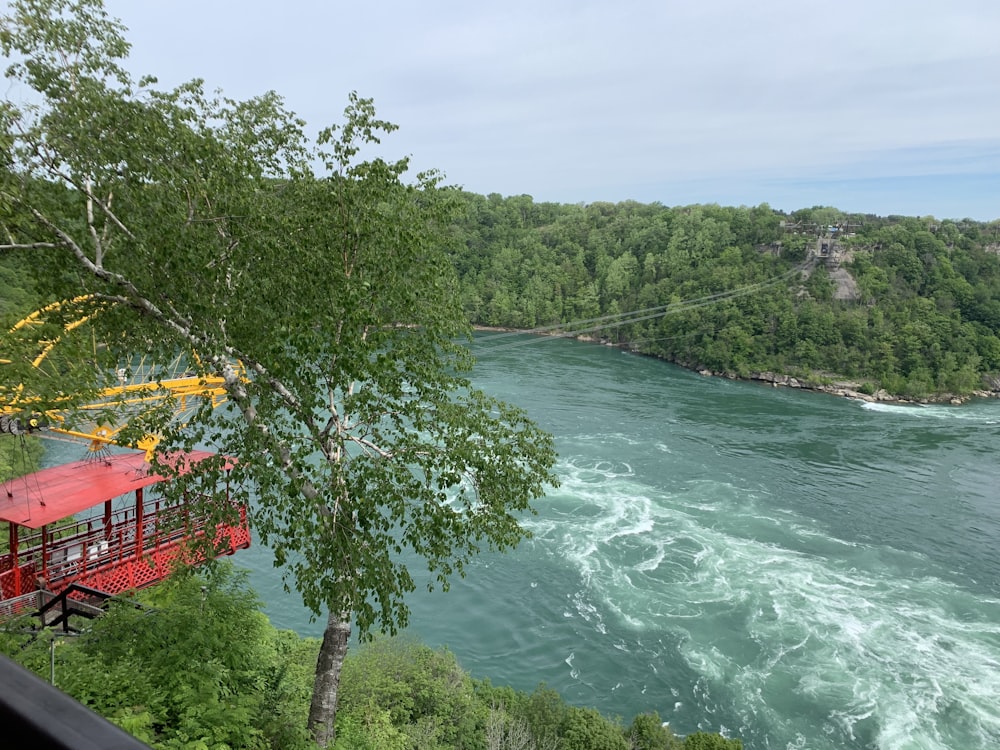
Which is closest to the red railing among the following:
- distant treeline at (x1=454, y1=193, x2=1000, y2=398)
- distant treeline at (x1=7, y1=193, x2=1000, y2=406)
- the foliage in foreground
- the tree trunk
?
the foliage in foreground

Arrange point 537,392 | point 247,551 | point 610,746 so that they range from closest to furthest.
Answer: point 610,746 → point 247,551 → point 537,392

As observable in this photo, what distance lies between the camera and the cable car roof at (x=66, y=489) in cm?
757

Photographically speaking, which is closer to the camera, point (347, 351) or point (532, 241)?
point (347, 351)

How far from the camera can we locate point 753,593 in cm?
1805

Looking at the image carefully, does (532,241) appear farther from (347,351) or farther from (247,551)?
(347,351)

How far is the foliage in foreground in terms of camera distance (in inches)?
214

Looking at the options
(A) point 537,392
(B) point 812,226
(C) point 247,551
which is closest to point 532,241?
(B) point 812,226

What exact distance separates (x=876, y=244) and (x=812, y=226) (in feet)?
22.8

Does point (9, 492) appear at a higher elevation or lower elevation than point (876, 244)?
lower

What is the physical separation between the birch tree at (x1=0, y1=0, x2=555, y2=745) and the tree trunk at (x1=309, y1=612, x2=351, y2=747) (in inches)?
0.8

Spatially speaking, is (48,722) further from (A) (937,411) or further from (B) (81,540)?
(A) (937,411)

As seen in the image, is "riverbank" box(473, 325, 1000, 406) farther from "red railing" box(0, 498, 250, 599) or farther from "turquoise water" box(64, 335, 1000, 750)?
"red railing" box(0, 498, 250, 599)

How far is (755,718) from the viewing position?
13.3 metres

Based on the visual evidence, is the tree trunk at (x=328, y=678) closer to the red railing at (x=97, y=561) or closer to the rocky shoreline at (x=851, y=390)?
the red railing at (x=97, y=561)
